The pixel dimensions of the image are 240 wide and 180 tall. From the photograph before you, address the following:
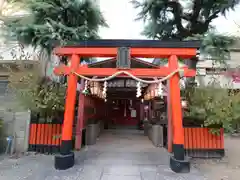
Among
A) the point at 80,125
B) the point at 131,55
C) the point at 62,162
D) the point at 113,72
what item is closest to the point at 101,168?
the point at 62,162

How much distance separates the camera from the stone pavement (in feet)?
13.1

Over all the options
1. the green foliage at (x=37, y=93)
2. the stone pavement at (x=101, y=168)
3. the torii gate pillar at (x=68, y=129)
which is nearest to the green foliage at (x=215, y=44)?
the stone pavement at (x=101, y=168)

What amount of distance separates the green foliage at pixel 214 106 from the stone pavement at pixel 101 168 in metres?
1.82

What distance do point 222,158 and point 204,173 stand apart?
1.86 metres

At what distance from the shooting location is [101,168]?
449 centimetres

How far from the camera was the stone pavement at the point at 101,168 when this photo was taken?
400 cm

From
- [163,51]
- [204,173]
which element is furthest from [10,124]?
[204,173]

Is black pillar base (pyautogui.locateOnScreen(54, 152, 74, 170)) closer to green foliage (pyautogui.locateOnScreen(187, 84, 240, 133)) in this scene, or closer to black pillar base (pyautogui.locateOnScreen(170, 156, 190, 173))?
black pillar base (pyautogui.locateOnScreen(170, 156, 190, 173))

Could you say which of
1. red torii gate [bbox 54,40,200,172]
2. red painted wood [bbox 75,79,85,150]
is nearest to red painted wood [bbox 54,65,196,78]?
red torii gate [bbox 54,40,200,172]

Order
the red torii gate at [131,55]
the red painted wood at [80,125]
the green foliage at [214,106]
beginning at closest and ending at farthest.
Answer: the red torii gate at [131,55] < the green foliage at [214,106] < the red painted wood at [80,125]

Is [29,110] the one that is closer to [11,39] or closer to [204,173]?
[11,39]

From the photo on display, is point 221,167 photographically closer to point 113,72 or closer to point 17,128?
point 113,72

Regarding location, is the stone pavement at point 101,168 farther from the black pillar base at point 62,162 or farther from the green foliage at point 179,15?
the green foliage at point 179,15

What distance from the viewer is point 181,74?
474 centimetres
